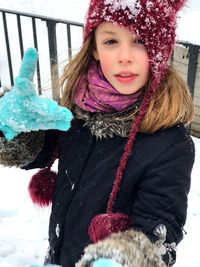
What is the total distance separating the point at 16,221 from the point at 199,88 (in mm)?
2265

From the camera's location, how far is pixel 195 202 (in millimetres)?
3391

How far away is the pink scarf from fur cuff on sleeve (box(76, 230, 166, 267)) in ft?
1.61

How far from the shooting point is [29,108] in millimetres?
1476

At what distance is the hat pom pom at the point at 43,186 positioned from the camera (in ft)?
5.96

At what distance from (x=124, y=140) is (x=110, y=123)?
8cm

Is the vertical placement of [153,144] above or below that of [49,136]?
above

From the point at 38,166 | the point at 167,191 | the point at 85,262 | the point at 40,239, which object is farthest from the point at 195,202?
the point at 85,262

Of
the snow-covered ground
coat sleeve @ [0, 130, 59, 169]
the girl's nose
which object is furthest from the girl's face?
the snow-covered ground

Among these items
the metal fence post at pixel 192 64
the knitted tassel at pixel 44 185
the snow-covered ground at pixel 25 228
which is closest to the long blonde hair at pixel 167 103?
the knitted tassel at pixel 44 185

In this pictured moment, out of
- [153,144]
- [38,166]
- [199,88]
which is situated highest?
[153,144]

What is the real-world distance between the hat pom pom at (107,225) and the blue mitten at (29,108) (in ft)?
1.09

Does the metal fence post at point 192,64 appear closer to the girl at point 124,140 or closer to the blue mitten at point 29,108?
the girl at point 124,140

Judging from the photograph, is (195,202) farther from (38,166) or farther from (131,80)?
(131,80)

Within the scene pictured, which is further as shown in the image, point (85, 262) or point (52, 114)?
point (52, 114)
